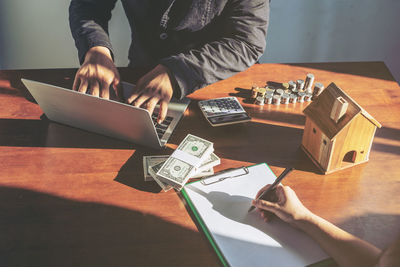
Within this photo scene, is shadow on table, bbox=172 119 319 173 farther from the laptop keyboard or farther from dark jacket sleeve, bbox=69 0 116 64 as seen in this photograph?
dark jacket sleeve, bbox=69 0 116 64

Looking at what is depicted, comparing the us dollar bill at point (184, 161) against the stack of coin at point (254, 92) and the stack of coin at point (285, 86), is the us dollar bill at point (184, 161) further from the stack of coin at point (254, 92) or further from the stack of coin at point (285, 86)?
the stack of coin at point (285, 86)

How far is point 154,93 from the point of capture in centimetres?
115

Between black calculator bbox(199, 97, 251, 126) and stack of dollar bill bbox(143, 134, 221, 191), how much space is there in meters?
0.15

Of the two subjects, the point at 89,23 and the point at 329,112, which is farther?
the point at 89,23

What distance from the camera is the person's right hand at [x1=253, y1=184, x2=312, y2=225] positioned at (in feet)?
2.87

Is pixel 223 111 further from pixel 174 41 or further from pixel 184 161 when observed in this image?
pixel 174 41

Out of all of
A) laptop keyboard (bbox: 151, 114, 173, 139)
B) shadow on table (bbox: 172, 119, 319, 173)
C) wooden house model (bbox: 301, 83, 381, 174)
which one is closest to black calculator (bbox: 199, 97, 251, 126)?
shadow on table (bbox: 172, 119, 319, 173)

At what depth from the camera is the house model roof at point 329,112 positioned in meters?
0.96

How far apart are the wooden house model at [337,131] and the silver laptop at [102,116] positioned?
17.8 inches

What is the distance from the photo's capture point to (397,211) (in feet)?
3.05

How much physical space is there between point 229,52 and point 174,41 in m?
0.34

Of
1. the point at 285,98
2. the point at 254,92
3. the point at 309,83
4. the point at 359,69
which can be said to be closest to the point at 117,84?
the point at 254,92

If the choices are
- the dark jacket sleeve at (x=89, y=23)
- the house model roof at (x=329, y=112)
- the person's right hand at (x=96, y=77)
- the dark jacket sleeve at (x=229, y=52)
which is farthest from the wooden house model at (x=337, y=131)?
the dark jacket sleeve at (x=89, y=23)

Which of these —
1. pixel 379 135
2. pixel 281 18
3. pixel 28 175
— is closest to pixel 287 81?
pixel 379 135
